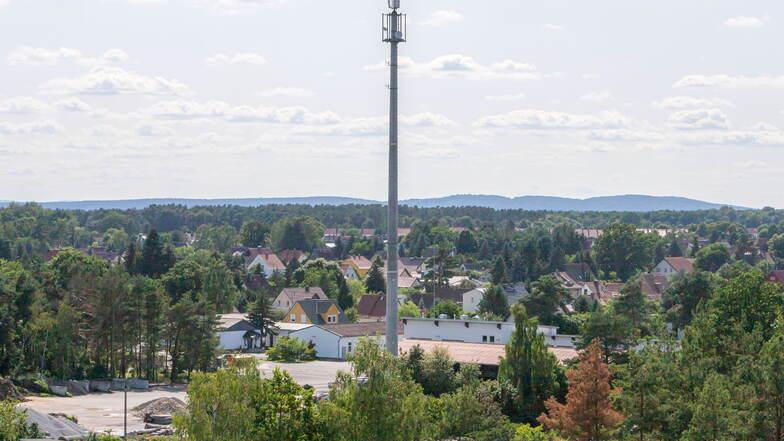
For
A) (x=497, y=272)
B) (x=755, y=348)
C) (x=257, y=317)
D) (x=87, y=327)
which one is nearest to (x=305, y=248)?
(x=497, y=272)

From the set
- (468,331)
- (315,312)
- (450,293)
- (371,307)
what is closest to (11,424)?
(468,331)

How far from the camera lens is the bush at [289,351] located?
74.4 meters

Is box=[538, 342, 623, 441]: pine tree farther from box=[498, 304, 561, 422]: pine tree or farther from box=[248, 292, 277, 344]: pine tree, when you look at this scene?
box=[248, 292, 277, 344]: pine tree

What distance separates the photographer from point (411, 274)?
134625mm

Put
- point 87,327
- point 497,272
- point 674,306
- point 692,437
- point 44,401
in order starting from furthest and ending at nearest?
point 497,272, point 674,306, point 87,327, point 44,401, point 692,437

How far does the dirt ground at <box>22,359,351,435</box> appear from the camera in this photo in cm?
5041

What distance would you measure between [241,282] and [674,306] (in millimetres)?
43782

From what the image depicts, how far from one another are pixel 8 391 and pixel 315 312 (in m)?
34.4

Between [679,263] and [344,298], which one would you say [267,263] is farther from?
[679,263]

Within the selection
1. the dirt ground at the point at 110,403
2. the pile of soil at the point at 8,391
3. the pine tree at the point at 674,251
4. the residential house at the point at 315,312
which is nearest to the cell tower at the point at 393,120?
the dirt ground at the point at 110,403

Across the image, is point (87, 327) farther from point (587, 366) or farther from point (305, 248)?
point (305, 248)

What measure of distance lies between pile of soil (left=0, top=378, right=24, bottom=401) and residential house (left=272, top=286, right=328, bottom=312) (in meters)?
36.9

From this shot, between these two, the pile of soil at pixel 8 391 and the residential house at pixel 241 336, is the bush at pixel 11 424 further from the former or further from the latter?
the residential house at pixel 241 336

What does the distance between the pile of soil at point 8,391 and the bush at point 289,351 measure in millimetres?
19844
